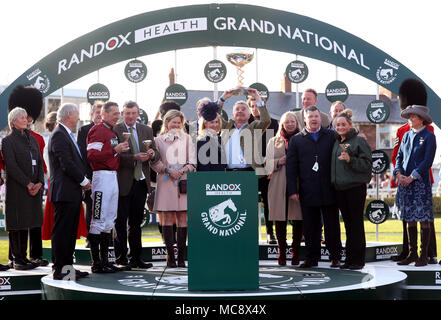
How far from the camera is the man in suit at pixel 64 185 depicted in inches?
229

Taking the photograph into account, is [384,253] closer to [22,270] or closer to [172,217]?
[172,217]

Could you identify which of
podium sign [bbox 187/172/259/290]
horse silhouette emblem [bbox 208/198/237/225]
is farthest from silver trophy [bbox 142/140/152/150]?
horse silhouette emblem [bbox 208/198/237/225]

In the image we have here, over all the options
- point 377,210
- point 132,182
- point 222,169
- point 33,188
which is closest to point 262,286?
point 222,169

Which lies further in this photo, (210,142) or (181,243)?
(181,243)

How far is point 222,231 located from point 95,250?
177cm

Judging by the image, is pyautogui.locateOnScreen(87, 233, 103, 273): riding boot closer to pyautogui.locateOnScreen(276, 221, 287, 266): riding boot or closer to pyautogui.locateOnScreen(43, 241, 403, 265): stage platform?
pyautogui.locateOnScreen(43, 241, 403, 265): stage platform

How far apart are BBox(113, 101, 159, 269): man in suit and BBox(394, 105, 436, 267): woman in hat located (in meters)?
3.02

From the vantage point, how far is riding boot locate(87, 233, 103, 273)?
6207 millimetres

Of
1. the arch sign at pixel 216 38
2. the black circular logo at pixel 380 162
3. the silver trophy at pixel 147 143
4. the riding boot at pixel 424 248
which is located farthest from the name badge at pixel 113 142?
the black circular logo at pixel 380 162

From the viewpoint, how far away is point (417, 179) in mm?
6883

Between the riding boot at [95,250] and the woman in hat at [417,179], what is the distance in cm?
364

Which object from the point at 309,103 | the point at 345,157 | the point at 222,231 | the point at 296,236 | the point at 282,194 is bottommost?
the point at 296,236

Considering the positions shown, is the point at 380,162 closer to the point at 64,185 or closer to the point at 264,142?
the point at 264,142

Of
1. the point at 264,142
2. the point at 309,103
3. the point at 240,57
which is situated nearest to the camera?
the point at 309,103
